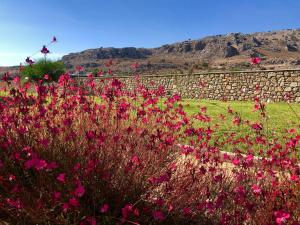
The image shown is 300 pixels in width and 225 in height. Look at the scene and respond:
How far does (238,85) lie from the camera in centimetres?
1891

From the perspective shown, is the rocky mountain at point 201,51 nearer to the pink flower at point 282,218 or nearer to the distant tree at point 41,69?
the distant tree at point 41,69

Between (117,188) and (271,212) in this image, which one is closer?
(271,212)

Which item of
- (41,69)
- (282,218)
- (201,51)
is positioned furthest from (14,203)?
(201,51)

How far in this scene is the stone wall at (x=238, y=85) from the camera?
1692 centimetres

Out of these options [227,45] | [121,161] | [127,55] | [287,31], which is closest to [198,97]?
[121,161]

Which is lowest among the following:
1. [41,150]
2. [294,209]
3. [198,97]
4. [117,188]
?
[198,97]

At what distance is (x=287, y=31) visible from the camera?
10688 cm

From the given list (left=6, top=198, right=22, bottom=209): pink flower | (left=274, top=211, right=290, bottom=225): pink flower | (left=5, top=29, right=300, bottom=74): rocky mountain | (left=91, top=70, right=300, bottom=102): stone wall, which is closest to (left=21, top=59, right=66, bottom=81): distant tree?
(left=91, top=70, right=300, bottom=102): stone wall

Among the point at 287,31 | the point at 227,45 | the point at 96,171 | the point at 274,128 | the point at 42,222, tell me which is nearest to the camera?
the point at 42,222

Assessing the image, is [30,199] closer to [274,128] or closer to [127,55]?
[274,128]

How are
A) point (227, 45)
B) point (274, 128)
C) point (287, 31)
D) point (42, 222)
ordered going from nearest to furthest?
1. point (42, 222)
2. point (274, 128)
3. point (227, 45)
4. point (287, 31)

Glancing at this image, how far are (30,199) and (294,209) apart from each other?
82.9 inches

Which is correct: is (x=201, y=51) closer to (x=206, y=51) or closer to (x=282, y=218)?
(x=206, y=51)

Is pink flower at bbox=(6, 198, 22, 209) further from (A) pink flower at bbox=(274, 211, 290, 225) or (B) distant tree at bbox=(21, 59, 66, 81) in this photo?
(B) distant tree at bbox=(21, 59, 66, 81)
